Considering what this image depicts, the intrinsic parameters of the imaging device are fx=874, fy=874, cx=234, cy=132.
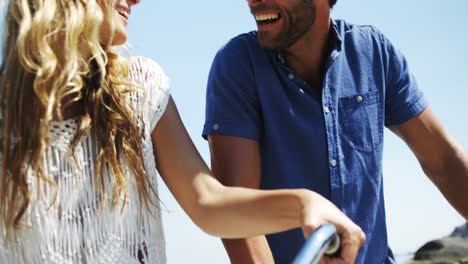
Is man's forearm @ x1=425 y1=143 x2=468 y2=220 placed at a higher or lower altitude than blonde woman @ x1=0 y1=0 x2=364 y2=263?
lower

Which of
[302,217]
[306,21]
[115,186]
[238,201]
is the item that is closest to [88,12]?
[115,186]

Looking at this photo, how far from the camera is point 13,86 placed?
224cm

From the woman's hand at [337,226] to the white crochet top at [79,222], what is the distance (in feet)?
1.79

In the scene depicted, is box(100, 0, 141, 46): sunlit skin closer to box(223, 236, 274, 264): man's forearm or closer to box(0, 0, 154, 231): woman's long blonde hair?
box(0, 0, 154, 231): woman's long blonde hair

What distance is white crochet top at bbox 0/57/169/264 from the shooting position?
7.14ft

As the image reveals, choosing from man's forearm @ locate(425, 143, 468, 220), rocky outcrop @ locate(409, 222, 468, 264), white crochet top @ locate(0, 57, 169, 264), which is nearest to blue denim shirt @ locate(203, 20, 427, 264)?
man's forearm @ locate(425, 143, 468, 220)

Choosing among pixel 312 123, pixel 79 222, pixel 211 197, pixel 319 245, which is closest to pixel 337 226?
pixel 319 245

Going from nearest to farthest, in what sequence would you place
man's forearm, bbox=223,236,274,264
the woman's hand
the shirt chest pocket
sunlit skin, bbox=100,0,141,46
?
the woman's hand
sunlit skin, bbox=100,0,141,46
man's forearm, bbox=223,236,274,264
the shirt chest pocket

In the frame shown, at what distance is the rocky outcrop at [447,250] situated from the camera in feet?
25.0

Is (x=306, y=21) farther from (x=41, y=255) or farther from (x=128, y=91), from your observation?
(x=41, y=255)

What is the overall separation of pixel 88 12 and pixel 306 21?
1219 millimetres

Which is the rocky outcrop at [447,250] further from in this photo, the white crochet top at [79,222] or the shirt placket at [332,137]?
the white crochet top at [79,222]

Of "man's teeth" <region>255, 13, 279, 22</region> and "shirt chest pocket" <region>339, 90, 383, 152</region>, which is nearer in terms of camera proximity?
"shirt chest pocket" <region>339, 90, 383, 152</region>

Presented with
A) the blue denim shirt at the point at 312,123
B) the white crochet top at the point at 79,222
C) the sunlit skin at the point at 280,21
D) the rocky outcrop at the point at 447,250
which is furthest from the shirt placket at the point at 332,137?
the rocky outcrop at the point at 447,250
